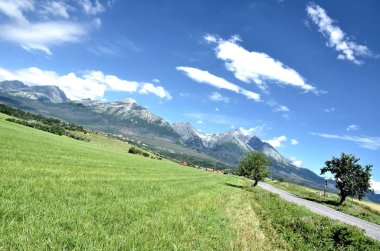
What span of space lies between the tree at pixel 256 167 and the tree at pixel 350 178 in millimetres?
19819

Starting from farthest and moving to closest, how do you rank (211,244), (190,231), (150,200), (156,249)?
(150,200) < (190,231) < (211,244) < (156,249)

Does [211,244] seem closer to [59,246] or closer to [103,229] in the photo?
[103,229]

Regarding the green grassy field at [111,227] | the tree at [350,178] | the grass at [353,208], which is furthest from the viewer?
the tree at [350,178]

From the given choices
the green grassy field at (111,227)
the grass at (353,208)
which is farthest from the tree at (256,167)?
the green grassy field at (111,227)

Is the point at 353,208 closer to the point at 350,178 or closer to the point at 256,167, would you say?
the point at 350,178

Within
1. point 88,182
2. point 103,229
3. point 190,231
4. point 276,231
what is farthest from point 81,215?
point 276,231

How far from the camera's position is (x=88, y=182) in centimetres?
2244

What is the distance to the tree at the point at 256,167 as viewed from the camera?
8738cm

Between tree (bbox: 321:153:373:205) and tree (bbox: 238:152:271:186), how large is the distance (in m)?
19.8

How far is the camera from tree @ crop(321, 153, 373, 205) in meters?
86.7

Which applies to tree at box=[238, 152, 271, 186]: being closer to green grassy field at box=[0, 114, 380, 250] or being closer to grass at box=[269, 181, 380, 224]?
grass at box=[269, 181, 380, 224]

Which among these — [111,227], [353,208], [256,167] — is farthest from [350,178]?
[111,227]

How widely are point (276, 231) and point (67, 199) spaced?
46.8ft

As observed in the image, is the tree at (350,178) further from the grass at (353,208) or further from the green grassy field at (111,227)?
the green grassy field at (111,227)
